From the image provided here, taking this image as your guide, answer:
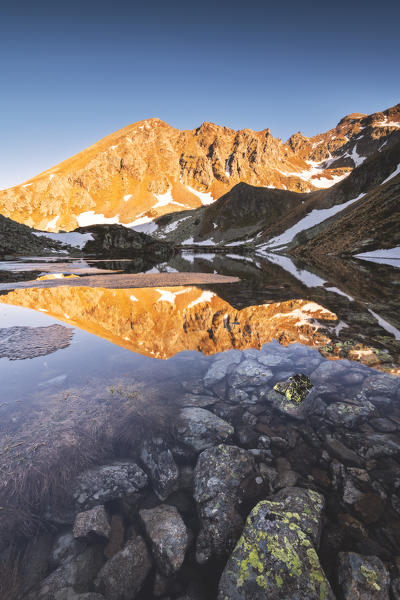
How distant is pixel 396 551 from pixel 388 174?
100083mm

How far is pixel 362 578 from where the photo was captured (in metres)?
2.89

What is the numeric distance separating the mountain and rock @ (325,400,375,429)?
53.2 metres

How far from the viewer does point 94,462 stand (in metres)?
4.67

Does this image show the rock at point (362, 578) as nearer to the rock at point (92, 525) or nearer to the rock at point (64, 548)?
the rock at point (92, 525)

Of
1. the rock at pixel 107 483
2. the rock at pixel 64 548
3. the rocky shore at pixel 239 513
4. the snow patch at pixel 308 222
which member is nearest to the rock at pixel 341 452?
the rocky shore at pixel 239 513

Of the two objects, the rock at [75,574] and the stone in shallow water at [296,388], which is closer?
the rock at [75,574]

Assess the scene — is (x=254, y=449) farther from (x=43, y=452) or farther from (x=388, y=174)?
(x=388, y=174)

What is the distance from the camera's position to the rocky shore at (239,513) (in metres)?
3.04

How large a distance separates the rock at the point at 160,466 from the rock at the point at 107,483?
0.61 ft

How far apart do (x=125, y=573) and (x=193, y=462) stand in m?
1.91

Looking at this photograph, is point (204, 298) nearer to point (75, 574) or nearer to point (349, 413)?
point (349, 413)

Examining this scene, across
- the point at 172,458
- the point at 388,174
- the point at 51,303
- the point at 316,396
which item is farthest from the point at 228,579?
the point at 388,174

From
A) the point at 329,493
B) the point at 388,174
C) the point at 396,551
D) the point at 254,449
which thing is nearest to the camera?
the point at 396,551

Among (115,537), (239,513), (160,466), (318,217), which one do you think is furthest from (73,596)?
(318,217)
